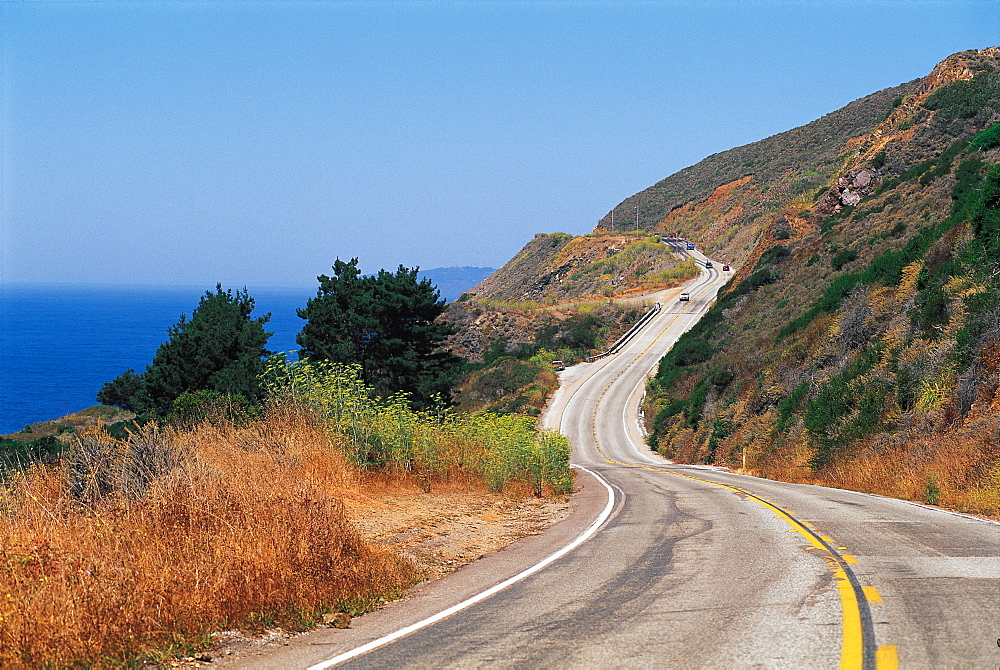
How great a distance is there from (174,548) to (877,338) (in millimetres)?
25378

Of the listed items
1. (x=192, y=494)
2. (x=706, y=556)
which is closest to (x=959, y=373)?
(x=706, y=556)

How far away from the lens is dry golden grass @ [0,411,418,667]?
19.3 ft

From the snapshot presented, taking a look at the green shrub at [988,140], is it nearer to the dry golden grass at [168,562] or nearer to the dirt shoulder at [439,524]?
the dirt shoulder at [439,524]

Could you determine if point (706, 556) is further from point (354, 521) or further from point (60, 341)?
point (60, 341)

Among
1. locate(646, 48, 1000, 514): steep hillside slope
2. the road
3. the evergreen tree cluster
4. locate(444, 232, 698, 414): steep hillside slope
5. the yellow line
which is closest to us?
the yellow line

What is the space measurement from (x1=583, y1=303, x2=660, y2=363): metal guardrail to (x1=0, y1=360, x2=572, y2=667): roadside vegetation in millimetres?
68008

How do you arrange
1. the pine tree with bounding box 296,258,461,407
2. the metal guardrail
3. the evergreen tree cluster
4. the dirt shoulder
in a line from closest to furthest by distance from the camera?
the dirt shoulder → the evergreen tree cluster → the pine tree with bounding box 296,258,461,407 → the metal guardrail

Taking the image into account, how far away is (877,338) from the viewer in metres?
26.9

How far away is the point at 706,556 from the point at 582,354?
2832 inches

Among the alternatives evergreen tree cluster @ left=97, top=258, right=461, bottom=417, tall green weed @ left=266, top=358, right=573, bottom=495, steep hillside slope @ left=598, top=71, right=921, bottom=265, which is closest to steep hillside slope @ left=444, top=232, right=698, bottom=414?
steep hillside slope @ left=598, top=71, right=921, bottom=265

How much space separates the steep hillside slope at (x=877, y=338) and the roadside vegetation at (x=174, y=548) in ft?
35.1

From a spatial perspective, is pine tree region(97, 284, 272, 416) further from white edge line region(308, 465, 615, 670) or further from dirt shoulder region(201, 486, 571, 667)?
A: white edge line region(308, 465, 615, 670)

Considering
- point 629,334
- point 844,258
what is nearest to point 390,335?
point 844,258

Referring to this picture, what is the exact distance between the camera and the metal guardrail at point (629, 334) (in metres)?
79.4
